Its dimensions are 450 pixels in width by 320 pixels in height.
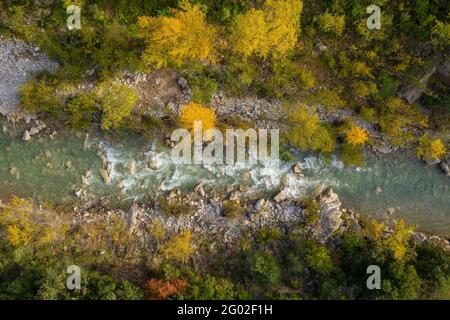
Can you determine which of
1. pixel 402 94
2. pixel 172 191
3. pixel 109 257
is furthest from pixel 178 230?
pixel 402 94

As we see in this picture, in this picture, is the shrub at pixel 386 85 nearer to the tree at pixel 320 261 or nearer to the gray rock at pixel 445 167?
the gray rock at pixel 445 167

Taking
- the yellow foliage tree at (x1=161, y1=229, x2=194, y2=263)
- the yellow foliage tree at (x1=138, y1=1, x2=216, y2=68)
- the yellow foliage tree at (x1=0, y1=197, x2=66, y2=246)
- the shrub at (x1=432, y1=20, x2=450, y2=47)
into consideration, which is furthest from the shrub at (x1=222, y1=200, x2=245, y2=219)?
the shrub at (x1=432, y1=20, x2=450, y2=47)

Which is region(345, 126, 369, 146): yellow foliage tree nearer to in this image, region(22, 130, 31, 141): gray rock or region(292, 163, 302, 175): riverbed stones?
region(292, 163, 302, 175): riverbed stones

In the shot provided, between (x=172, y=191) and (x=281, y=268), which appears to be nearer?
(x=281, y=268)

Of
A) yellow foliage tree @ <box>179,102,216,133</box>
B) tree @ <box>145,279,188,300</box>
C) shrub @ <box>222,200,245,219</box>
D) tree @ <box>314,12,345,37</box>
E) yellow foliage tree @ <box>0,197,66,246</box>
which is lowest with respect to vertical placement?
tree @ <box>145,279,188,300</box>

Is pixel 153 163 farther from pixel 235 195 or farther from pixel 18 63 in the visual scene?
pixel 18 63

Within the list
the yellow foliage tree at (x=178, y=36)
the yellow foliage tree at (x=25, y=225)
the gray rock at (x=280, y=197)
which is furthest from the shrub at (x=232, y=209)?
the yellow foliage tree at (x=25, y=225)

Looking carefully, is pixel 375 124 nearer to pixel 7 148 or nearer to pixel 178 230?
pixel 178 230
